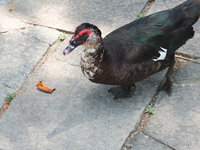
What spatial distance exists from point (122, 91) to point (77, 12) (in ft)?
4.57

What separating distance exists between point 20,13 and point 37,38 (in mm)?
576

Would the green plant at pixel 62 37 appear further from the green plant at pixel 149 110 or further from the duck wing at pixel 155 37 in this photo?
the green plant at pixel 149 110

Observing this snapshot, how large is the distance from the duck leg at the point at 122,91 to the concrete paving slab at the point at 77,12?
33.0 inches

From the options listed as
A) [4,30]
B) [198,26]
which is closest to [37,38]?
[4,30]

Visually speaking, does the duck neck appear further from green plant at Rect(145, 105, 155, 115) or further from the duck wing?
green plant at Rect(145, 105, 155, 115)

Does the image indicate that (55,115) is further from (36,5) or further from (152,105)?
(36,5)

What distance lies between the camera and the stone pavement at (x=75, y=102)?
9.82ft

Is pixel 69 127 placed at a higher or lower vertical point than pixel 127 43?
lower

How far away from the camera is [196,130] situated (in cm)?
302

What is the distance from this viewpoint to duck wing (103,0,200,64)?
3.16 metres

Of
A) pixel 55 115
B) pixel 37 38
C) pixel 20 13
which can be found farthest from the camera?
pixel 20 13

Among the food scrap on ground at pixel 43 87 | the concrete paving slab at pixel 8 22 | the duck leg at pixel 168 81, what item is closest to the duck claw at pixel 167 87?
the duck leg at pixel 168 81

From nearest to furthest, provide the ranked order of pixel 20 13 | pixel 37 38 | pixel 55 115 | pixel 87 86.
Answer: pixel 55 115
pixel 87 86
pixel 37 38
pixel 20 13

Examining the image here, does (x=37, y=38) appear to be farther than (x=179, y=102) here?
Yes
